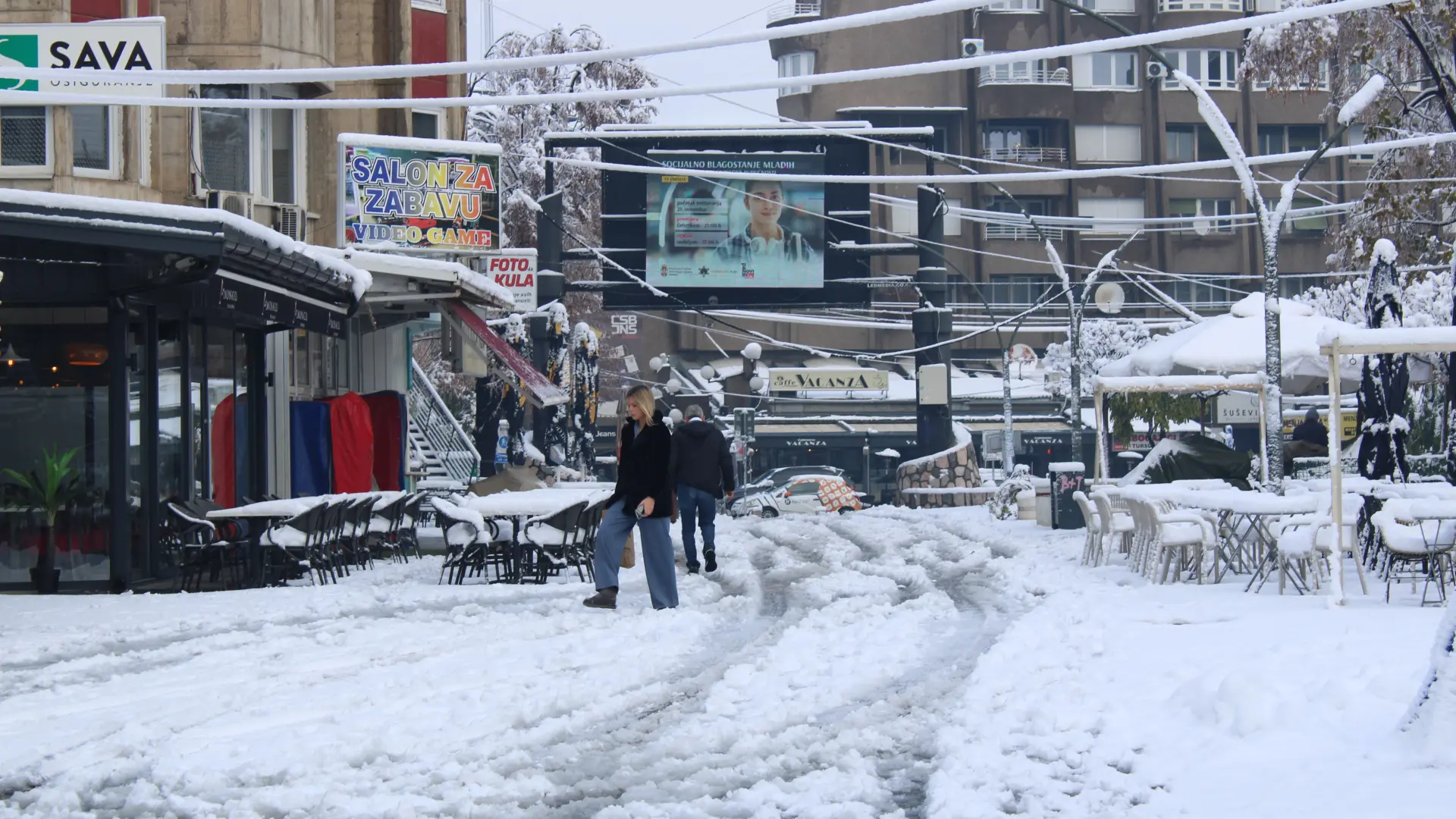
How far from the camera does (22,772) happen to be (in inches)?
291

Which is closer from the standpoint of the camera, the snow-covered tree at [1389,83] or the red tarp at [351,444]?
the snow-covered tree at [1389,83]

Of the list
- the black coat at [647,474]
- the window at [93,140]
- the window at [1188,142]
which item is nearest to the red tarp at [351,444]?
the window at [93,140]

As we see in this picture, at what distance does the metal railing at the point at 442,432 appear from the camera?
115 feet

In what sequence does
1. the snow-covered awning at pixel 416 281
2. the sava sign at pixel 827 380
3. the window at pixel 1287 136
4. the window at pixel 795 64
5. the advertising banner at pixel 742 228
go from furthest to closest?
the window at pixel 795 64
the window at pixel 1287 136
the sava sign at pixel 827 380
the advertising banner at pixel 742 228
the snow-covered awning at pixel 416 281

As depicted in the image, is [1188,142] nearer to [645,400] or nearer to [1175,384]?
[1175,384]

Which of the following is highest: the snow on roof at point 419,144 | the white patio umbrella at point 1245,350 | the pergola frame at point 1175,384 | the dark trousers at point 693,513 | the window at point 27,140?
the snow on roof at point 419,144

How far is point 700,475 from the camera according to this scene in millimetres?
17781

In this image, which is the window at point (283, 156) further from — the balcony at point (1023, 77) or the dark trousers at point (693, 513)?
the balcony at point (1023, 77)

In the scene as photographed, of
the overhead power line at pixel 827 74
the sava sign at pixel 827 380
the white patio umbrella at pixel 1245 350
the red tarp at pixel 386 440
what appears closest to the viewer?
the overhead power line at pixel 827 74

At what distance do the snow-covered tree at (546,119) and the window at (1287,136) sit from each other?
31.4m

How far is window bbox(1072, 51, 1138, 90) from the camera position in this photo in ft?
226

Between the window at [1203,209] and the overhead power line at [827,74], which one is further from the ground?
the window at [1203,209]

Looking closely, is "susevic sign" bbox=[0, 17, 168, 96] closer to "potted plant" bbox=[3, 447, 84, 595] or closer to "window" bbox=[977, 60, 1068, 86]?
"potted plant" bbox=[3, 447, 84, 595]

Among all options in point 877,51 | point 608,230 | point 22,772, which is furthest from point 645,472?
point 877,51
